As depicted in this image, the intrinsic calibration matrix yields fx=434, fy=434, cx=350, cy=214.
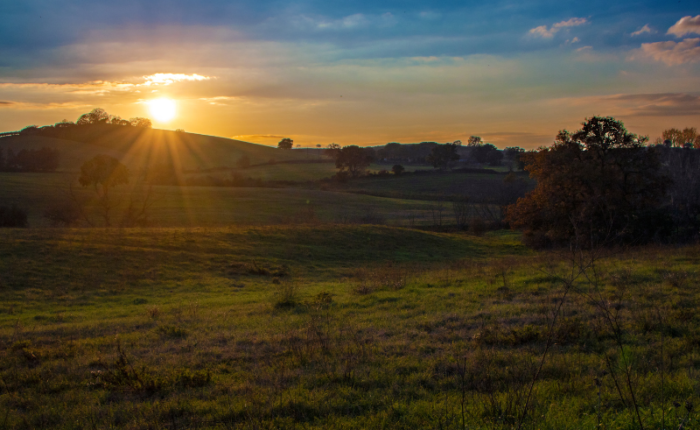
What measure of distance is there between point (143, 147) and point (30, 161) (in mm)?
42871

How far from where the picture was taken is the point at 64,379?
6672 millimetres

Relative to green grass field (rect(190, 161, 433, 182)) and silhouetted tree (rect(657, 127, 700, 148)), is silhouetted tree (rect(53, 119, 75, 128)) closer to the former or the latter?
green grass field (rect(190, 161, 433, 182))

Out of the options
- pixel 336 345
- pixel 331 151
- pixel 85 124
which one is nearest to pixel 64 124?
pixel 85 124

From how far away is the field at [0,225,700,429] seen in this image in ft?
16.1

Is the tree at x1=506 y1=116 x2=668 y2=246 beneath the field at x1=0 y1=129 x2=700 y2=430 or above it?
above

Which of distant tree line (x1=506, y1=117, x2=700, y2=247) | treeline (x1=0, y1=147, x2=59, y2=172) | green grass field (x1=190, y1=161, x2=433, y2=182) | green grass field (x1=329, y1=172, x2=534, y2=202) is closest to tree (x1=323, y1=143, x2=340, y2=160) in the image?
green grass field (x1=190, y1=161, x2=433, y2=182)

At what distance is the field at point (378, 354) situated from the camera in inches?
194

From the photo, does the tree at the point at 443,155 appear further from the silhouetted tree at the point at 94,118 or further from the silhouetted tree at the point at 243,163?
the silhouetted tree at the point at 94,118

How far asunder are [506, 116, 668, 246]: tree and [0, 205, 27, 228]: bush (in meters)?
44.8

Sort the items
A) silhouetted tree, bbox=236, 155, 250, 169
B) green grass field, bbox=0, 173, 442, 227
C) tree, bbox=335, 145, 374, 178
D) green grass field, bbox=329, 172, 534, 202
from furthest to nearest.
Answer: silhouetted tree, bbox=236, 155, 250, 169 < tree, bbox=335, 145, 374, 178 < green grass field, bbox=329, 172, 534, 202 < green grass field, bbox=0, 173, 442, 227

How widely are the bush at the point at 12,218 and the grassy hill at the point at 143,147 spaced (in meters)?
53.1

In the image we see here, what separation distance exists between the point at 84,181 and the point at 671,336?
4935 cm

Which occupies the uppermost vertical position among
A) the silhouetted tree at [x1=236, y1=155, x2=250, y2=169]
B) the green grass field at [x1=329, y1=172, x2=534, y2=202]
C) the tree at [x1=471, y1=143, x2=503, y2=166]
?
the tree at [x1=471, y1=143, x2=503, y2=166]

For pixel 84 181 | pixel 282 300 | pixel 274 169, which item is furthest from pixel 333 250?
pixel 274 169
